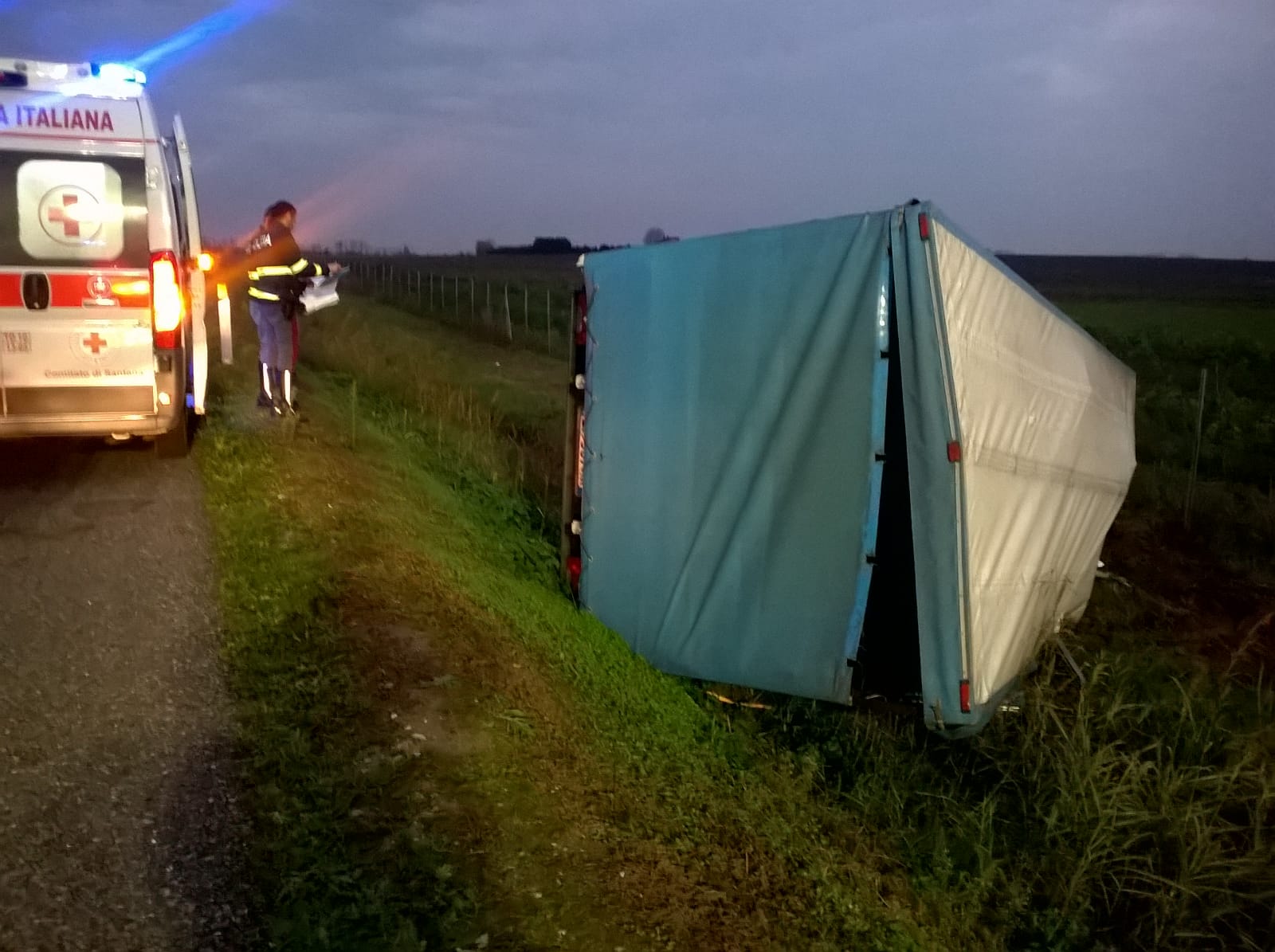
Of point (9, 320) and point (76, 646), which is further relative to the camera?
point (9, 320)

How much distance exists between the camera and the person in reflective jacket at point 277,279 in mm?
7457

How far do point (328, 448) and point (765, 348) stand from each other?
146 inches

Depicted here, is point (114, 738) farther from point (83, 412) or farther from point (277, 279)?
point (277, 279)

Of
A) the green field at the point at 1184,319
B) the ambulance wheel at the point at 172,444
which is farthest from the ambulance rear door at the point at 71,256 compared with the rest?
the green field at the point at 1184,319

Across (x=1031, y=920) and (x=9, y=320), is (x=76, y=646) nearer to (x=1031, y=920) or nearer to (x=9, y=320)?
(x=9, y=320)

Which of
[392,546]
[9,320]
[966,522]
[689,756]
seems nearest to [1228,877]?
[966,522]

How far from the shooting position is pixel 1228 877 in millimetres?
3943

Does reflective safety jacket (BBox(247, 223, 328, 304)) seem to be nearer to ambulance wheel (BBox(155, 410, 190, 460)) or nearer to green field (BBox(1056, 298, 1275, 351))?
ambulance wheel (BBox(155, 410, 190, 460))

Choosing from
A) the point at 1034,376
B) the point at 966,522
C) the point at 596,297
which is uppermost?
the point at 596,297

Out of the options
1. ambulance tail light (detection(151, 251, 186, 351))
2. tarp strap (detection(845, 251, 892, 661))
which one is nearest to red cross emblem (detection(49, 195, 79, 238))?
ambulance tail light (detection(151, 251, 186, 351))

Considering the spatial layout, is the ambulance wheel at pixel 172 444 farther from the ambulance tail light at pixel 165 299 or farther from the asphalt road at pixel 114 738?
the asphalt road at pixel 114 738

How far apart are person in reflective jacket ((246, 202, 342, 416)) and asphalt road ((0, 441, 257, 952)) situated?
184cm

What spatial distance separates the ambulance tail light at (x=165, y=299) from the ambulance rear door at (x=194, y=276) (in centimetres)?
64

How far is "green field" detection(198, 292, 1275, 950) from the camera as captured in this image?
3098mm
